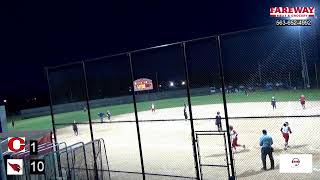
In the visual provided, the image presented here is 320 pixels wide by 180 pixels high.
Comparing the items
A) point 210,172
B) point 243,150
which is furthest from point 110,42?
point 210,172

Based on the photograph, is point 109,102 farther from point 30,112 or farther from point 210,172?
point 210,172

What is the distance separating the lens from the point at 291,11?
47.0m

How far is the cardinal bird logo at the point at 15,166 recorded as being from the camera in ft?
42.9

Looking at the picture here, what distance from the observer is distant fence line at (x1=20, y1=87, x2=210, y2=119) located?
64.2 m

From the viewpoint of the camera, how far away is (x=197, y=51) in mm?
20688

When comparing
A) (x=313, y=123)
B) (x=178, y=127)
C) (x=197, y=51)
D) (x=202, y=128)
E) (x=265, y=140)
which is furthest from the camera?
(x=178, y=127)

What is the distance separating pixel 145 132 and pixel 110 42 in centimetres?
2569

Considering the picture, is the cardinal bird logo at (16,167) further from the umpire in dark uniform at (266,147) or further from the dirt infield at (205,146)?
the umpire in dark uniform at (266,147)

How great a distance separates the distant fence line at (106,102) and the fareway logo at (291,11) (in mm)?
18947

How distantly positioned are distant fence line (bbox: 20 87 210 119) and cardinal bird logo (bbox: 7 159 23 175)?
163 feet
